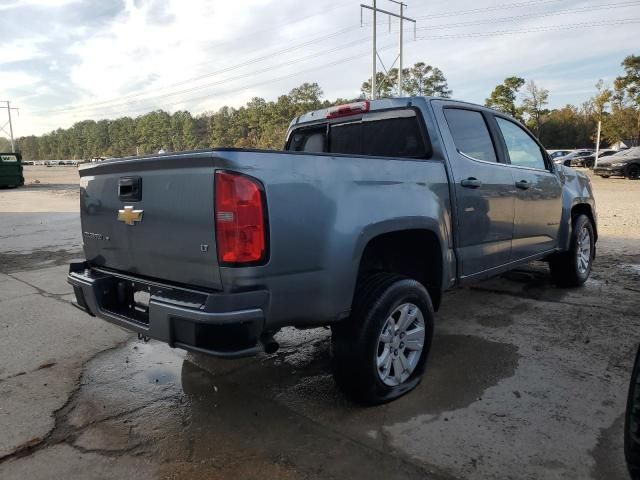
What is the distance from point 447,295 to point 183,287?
12.0ft

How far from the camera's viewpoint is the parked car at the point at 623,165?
24000 millimetres

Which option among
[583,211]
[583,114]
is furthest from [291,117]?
[583,211]

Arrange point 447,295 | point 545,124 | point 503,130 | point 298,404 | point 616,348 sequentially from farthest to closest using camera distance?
point 545,124, point 447,295, point 503,130, point 616,348, point 298,404

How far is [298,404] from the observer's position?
316 centimetres

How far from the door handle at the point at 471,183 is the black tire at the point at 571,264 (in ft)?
7.37

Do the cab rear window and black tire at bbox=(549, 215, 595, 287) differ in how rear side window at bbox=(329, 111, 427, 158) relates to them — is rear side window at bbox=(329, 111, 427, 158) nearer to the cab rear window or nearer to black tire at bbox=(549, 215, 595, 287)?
A: the cab rear window

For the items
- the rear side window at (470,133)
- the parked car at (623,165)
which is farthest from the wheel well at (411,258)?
the parked car at (623,165)

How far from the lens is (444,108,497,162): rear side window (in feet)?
12.8

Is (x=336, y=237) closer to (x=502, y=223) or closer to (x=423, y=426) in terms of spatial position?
(x=423, y=426)

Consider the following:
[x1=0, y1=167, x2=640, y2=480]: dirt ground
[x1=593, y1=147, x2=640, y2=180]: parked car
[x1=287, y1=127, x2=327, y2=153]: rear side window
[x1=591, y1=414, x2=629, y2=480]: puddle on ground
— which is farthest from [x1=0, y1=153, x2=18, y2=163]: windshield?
[x1=593, y1=147, x2=640, y2=180]: parked car

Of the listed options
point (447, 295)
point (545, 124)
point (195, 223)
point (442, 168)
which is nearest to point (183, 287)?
point (195, 223)

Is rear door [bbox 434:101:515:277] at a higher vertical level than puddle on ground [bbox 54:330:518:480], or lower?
higher

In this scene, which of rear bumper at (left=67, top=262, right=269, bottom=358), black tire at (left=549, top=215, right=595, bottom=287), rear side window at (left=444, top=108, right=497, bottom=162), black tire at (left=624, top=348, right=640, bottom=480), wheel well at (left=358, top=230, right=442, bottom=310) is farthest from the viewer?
black tire at (left=549, top=215, right=595, bottom=287)

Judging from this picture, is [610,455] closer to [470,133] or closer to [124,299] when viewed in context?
[470,133]
